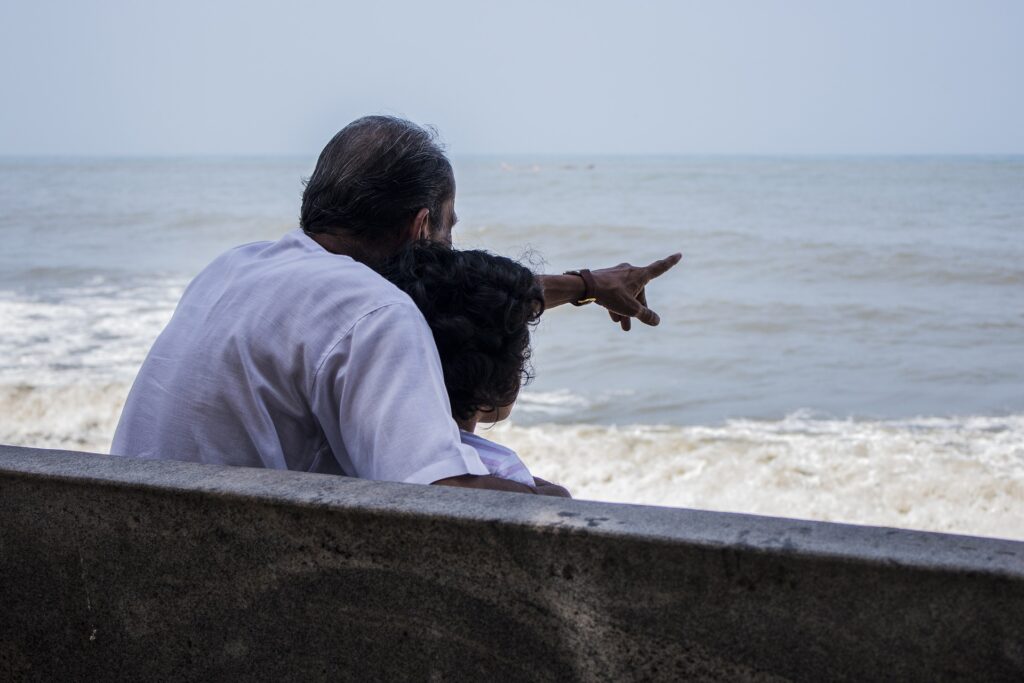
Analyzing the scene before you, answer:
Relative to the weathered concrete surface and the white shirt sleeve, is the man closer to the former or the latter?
the white shirt sleeve

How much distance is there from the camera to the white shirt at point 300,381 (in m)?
1.63

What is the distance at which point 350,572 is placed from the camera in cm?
142

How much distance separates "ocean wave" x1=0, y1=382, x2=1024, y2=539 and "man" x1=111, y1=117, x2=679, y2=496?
3433 mm

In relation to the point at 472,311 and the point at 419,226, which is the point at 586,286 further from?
the point at 472,311

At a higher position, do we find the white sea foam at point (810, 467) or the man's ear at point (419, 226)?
the man's ear at point (419, 226)

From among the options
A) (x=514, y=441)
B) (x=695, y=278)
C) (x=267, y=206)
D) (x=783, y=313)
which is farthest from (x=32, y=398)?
(x=267, y=206)

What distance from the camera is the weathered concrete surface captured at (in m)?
1.19

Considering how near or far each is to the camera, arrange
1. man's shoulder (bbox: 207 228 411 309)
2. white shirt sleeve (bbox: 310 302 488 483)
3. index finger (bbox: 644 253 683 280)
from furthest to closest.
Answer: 1. index finger (bbox: 644 253 683 280)
2. man's shoulder (bbox: 207 228 411 309)
3. white shirt sleeve (bbox: 310 302 488 483)

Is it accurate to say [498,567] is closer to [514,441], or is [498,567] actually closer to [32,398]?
[514,441]

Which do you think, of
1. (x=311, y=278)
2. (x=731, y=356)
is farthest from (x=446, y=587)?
(x=731, y=356)

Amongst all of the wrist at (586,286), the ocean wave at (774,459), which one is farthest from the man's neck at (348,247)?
the ocean wave at (774,459)

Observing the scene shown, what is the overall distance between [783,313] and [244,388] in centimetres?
1100

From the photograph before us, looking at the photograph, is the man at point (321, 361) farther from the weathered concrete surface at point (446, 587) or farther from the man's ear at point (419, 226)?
the weathered concrete surface at point (446, 587)

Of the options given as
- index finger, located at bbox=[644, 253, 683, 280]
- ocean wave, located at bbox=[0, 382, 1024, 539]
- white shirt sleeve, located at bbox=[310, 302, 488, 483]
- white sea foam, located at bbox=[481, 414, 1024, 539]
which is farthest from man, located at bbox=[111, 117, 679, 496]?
white sea foam, located at bbox=[481, 414, 1024, 539]
